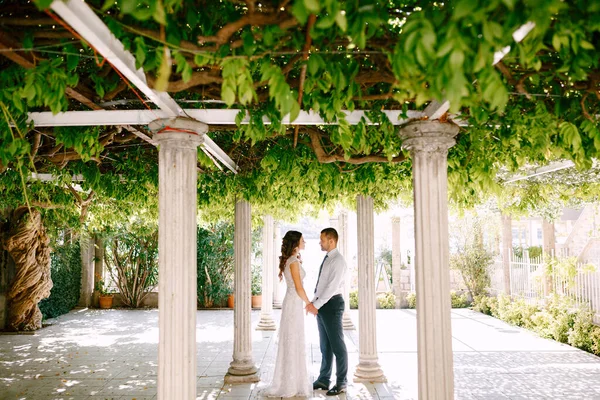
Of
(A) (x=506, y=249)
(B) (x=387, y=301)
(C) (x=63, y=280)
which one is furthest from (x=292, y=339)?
(C) (x=63, y=280)

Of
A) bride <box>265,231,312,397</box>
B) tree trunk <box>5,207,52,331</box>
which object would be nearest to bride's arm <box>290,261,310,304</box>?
bride <box>265,231,312,397</box>

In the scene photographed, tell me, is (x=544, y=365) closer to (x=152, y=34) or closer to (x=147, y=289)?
(x=152, y=34)

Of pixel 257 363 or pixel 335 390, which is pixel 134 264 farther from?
pixel 335 390

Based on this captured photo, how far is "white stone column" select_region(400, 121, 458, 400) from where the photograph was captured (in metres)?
3.43

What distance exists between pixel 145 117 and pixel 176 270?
1130mm

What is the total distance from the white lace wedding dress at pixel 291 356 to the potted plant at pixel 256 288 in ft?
28.1

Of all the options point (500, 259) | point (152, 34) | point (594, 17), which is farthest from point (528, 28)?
point (500, 259)

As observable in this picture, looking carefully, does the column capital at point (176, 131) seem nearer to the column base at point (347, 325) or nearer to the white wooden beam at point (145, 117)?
the white wooden beam at point (145, 117)

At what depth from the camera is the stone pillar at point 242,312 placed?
6.59 m

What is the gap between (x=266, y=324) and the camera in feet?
35.1

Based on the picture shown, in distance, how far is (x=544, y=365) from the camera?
752 centimetres

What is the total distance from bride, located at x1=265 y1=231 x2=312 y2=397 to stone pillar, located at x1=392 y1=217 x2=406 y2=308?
8.87 metres

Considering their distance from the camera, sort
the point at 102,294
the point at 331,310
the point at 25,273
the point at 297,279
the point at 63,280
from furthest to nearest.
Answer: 1. the point at 102,294
2. the point at 63,280
3. the point at 25,273
4. the point at 331,310
5. the point at 297,279

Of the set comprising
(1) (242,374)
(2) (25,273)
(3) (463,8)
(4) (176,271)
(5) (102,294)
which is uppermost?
(3) (463,8)
